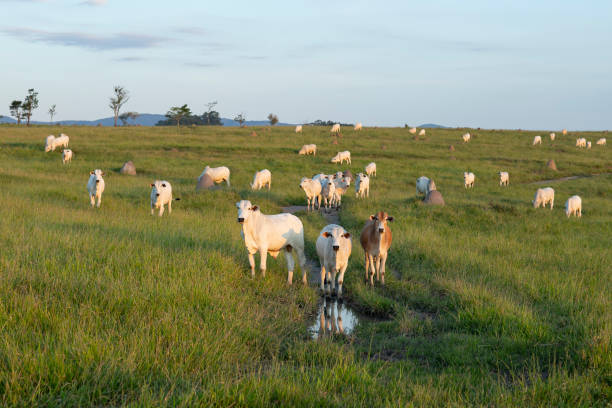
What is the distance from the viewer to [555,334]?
7.67 metres

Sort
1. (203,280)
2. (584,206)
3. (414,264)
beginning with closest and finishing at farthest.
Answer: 1. (203,280)
2. (414,264)
3. (584,206)

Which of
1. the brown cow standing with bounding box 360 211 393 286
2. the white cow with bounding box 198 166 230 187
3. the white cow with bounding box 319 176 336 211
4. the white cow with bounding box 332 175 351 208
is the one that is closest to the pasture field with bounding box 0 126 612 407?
the brown cow standing with bounding box 360 211 393 286

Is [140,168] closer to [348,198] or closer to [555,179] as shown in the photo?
[348,198]

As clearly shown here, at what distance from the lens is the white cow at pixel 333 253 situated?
1002cm

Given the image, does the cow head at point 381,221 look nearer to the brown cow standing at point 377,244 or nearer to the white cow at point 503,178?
the brown cow standing at point 377,244

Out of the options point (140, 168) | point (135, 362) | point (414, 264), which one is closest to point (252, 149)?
point (140, 168)

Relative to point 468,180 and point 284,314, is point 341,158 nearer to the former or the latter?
point 468,180

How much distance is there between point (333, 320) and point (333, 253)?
158 cm

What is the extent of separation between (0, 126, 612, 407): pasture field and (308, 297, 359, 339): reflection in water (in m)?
0.24

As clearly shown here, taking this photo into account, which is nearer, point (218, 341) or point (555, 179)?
point (218, 341)

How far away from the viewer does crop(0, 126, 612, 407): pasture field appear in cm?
548

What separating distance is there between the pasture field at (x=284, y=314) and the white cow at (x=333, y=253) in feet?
1.85

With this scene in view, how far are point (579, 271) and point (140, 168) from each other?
30.7 meters

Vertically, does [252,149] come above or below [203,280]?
above
